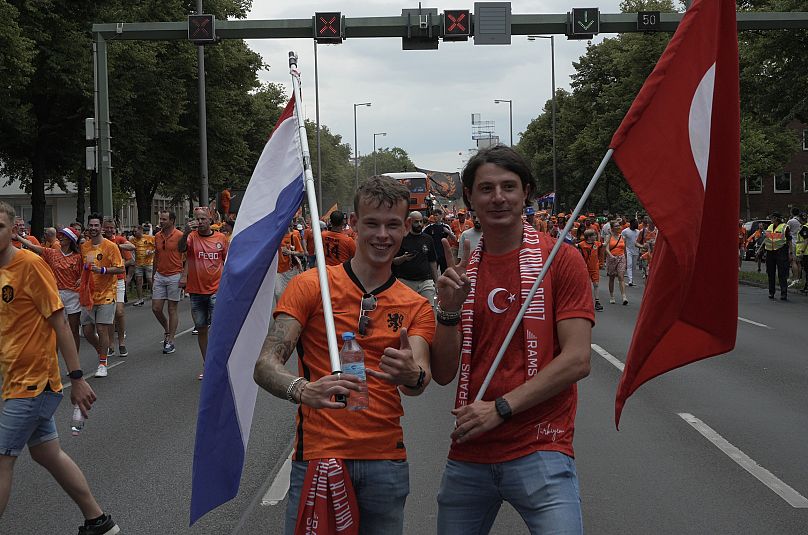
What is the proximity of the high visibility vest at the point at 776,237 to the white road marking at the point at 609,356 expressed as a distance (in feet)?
31.8

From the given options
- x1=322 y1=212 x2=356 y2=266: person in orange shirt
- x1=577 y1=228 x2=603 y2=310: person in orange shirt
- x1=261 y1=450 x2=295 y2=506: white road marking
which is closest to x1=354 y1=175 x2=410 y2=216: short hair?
x1=261 y1=450 x2=295 y2=506: white road marking

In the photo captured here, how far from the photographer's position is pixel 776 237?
21469mm

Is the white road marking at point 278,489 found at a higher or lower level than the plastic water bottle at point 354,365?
lower

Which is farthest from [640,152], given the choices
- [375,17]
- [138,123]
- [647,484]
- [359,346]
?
[138,123]

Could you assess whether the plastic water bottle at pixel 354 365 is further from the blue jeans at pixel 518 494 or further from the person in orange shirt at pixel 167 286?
the person in orange shirt at pixel 167 286

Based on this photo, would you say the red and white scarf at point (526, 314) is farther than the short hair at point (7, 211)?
No

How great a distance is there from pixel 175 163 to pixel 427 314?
134ft

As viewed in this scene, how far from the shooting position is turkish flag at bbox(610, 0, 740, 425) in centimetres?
353

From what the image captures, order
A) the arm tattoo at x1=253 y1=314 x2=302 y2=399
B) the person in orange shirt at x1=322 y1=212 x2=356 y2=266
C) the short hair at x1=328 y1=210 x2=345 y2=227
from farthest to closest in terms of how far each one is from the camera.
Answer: the short hair at x1=328 y1=210 x2=345 y2=227, the person in orange shirt at x1=322 y1=212 x2=356 y2=266, the arm tattoo at x1=253 y1=314 x2=302 y2=399

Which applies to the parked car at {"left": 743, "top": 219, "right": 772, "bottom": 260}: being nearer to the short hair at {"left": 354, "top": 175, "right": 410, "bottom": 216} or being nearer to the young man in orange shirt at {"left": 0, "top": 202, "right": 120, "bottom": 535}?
the young man in orange shirt at {"left": 0, "top": 202, "right": 120, "bottom": 535}

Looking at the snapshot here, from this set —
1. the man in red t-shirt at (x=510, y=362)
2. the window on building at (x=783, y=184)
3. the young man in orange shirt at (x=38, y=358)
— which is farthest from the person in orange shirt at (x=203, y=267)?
the window on building at (x=783, y=184)

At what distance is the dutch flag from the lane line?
144 inches

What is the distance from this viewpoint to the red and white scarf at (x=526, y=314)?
336cm

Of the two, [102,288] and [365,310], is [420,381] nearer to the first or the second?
[365,310]
